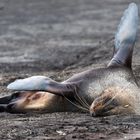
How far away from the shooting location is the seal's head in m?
7.50

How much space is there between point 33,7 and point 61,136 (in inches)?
503

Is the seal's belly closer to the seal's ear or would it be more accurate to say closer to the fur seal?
the fur seal

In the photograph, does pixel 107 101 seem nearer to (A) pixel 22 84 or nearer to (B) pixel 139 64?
(A) pixel 22 84

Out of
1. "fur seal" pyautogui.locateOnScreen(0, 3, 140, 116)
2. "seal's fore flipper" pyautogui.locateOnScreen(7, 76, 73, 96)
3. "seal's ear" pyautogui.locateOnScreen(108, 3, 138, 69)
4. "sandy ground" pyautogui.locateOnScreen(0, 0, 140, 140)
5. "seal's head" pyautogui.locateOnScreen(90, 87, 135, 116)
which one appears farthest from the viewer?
"seal's ear" pyautogui.locateOnScreen(108, 3, 138, 69)

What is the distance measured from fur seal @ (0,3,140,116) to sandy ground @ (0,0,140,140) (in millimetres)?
173

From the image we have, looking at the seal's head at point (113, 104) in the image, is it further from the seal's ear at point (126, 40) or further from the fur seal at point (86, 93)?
the seal's ear at point (126, 40)

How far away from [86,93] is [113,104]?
383mm

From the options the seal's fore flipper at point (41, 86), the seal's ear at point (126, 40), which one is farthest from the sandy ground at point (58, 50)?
the seal's ear at point (126, 40)

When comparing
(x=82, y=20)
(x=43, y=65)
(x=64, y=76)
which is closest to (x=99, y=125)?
(x=64, y=76)

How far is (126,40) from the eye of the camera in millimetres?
8781

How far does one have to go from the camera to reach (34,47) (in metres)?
13.6

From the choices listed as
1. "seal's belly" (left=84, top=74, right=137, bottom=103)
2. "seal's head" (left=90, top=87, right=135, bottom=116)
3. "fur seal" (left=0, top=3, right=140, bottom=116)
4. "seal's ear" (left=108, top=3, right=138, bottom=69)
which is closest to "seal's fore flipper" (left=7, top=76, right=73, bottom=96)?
"fur seal" (left=0, top=3, right=140, bottom=116)

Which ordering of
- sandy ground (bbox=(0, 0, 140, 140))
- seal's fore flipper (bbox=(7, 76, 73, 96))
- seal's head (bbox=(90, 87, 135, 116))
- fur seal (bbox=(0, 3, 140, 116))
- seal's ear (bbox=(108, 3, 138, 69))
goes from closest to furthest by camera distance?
sandy ground (bbox=(0, 0, 140, 140)) < seal's head (bbox=(90, 87, 135, 116)) < fur seal (bbox=(0, 3, 140, 116)) < seal's fore flipper (bbox=(7, 76, 73, 96)) < seal's ear (bbox=(108, 3, 138, 69))

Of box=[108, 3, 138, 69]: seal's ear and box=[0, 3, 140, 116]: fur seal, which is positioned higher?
box=[108, 3, 138, 69]: seal's ear
